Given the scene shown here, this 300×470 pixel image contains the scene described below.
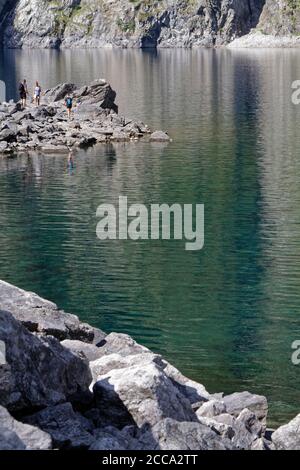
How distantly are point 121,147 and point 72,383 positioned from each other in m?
71.2

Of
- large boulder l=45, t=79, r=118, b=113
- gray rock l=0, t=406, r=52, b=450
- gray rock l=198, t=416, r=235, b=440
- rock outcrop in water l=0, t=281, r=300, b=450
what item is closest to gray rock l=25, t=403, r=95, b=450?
rock outcrop in water l=0, t=281, r=300, b=450

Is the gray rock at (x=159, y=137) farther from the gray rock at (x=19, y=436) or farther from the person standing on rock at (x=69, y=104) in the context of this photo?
the gray rock at (x=19, y=436)

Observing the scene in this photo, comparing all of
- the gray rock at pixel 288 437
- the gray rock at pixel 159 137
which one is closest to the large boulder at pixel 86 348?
the gray rock at pixel 288 437

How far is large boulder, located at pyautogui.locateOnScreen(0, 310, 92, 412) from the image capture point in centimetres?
2139

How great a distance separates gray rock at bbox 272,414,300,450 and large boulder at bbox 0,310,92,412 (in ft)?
17.9

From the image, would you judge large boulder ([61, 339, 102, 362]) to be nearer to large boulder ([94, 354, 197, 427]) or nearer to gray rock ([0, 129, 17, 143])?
large boulder ([94, 354, 197, 427])

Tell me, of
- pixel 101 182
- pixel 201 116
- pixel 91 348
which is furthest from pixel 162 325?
pixel 201 116

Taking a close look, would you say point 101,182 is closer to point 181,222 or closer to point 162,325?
point 181,222

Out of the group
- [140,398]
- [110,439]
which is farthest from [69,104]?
[110,439]

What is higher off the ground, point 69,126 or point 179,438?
point 69,126

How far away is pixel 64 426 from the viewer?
68.7 feet

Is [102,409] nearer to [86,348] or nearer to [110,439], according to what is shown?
[110,439]

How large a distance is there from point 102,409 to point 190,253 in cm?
2936
